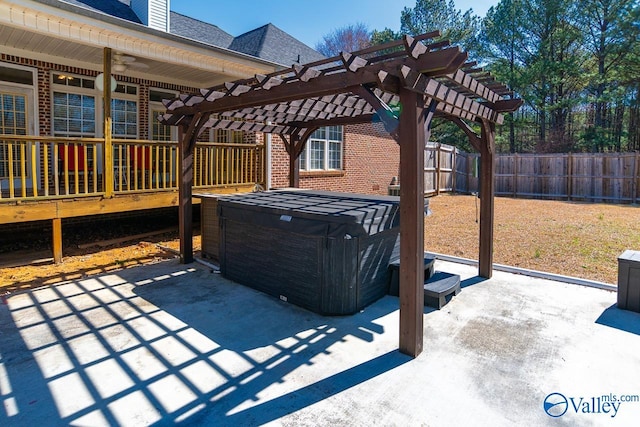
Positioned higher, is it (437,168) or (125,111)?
(125,111)

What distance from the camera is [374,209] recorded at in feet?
14.0

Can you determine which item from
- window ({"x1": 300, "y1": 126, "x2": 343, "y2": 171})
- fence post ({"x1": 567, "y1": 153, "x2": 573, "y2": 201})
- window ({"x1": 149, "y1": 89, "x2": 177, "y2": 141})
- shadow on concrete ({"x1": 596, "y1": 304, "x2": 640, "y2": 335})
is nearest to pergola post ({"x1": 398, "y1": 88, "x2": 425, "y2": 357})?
shadow on concrete ({"x1": 596, "y1": 304, "x2": 640, "y2": 335})

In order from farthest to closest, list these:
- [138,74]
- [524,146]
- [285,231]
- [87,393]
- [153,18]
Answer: [524,146]
[153,18]
[138,74]
[285,231]
[87,393]

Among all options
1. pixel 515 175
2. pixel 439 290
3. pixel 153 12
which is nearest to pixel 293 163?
pixel 439 290

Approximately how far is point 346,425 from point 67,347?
2553 millimetres

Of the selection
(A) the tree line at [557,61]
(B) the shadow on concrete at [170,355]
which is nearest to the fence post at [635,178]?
(A) the tree line at [557,61]

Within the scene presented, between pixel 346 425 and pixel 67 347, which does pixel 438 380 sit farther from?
pixel 67 347

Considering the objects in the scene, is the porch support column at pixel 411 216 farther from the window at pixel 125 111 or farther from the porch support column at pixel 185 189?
the window at pixel 125 111

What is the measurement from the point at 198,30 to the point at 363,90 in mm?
9332

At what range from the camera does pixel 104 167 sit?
6410mm

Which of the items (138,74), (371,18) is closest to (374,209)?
(138,74)

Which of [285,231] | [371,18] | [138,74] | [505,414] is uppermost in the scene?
[371,18]

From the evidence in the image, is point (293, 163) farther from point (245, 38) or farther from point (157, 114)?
point (245, 38)

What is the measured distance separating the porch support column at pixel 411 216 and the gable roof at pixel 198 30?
8.63 meters
